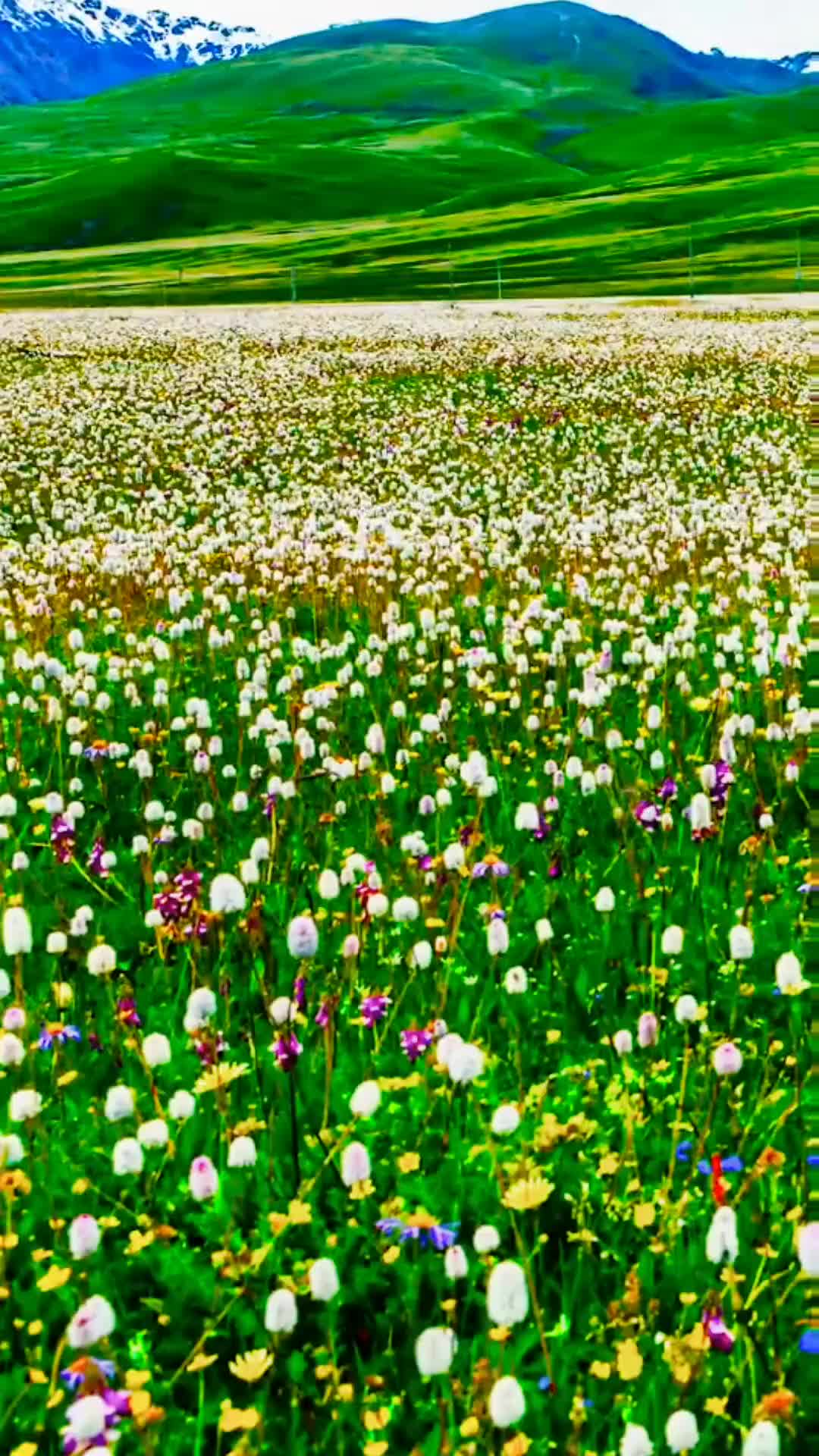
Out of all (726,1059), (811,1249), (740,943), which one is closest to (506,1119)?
(726,1059)

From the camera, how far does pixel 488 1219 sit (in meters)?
3.75

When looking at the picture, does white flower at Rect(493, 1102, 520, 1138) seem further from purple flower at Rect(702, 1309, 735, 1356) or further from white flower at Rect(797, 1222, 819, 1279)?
white flower at Rect(797, 1222, 819, 1279)

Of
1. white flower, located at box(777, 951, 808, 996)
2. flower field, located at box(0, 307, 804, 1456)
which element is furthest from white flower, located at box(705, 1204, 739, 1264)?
white flower, located at box(777, 951, 808, 996)

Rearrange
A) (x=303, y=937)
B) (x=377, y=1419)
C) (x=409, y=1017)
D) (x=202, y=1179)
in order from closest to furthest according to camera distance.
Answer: (x=377, y=1419)
(x=202, y=1179)
(x=303, y=937)
(x=409, y=1017)

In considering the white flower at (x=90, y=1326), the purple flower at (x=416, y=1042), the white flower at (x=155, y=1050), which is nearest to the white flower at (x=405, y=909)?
the purple flower at (x=416, y=1042)

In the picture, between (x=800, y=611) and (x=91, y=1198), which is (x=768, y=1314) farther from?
(x=800, y=611)

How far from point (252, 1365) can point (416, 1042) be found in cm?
→ 140

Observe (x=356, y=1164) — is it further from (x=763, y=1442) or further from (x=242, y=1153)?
(x=763, y=1442)

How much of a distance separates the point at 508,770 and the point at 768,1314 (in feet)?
14.0

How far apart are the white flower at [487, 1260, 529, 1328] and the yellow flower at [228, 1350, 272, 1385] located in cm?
61

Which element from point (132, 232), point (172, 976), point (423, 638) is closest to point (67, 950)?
point (172, 976)

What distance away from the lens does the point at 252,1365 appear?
Answer: 10.1 ft

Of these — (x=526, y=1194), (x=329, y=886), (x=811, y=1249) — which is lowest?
(x=526, y=1194)

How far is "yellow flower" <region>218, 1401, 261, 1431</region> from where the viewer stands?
2.87 meters
